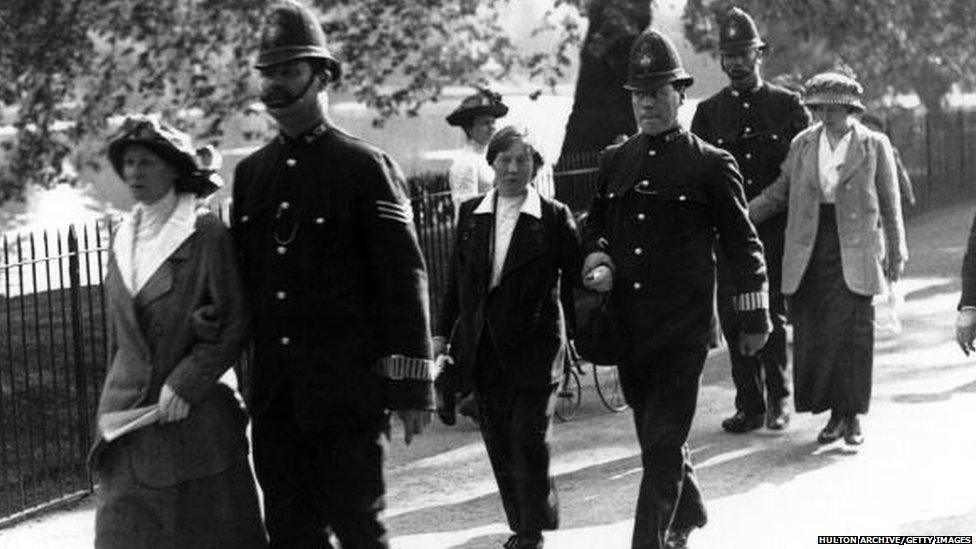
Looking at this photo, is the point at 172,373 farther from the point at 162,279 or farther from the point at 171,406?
the point at 162,279

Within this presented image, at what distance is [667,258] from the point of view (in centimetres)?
764

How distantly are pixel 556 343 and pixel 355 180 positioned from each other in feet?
7.54

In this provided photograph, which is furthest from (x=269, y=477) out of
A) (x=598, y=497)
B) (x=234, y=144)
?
(x=234, y=144)

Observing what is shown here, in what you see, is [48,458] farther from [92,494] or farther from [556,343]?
[556,343]

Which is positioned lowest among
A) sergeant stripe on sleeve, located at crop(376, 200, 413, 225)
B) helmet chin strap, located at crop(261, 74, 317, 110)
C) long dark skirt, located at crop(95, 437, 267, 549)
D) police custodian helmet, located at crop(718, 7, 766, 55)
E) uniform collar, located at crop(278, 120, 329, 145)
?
long dark skirt, located at crop(95, 437, 267, 549)

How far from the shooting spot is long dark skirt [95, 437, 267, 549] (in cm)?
582

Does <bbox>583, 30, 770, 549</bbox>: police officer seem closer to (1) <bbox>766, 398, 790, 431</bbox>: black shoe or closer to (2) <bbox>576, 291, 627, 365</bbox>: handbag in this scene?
(2) <bbox>576, 291, 627, 365</bbox>: handbag

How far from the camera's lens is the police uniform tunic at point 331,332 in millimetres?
5848

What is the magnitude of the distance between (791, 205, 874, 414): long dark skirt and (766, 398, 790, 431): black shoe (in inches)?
15.3

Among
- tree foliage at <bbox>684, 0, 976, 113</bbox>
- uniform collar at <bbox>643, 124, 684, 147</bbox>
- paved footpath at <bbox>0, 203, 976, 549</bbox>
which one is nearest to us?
uniform collar at <bbox>643, 124, 684, 147</bbox>

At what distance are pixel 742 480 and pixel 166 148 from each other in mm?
4313

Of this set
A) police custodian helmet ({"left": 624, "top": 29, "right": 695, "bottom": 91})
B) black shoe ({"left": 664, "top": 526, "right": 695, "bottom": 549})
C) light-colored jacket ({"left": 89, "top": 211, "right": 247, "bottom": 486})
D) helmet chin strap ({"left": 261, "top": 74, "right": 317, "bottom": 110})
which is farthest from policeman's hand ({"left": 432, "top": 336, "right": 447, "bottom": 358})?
helmet chin strap ({"left": 261, "top": 74, "right": 317, "bottom": 110})

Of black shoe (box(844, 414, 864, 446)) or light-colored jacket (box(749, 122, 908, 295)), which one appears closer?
black shoe (box(844, 414, 864, 446))

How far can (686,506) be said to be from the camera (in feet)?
25.8
